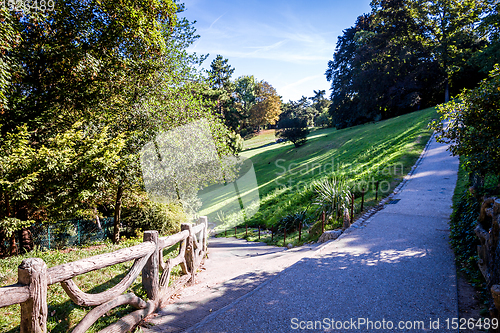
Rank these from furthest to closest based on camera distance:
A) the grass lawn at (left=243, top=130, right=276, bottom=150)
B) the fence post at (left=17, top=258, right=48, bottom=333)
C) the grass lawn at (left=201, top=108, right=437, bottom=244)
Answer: the grass lawn at (left=243, top=130, right=276, bottom=150), the grass lawn at (left=201, top=108, right=437, bottom=244), the fence post at (left=17, top=258, right=48, bottom=333)

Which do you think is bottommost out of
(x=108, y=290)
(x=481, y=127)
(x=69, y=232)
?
(x=69, y=232)

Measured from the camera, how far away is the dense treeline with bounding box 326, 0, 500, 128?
96.1 ft

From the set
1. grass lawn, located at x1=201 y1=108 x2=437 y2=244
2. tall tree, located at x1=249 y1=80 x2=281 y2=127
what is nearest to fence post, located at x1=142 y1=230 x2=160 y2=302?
grass lawn, located at x1=201 y1=108 x2=437 y2=244

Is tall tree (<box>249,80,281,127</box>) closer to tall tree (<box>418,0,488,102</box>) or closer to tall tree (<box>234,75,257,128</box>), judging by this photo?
tall tree (<box>234,75,257,128</box>)

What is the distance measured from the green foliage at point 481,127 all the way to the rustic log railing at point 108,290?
562cm

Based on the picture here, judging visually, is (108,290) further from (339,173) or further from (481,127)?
(339,173)

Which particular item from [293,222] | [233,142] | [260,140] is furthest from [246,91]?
[293,222]

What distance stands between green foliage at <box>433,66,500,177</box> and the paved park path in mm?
2065

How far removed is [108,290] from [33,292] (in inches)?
35.0

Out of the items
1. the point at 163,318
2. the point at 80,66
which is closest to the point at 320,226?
the point at 163,318

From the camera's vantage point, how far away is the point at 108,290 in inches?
119

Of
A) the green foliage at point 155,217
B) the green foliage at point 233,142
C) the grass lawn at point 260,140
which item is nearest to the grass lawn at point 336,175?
the green foliage at point 233,142

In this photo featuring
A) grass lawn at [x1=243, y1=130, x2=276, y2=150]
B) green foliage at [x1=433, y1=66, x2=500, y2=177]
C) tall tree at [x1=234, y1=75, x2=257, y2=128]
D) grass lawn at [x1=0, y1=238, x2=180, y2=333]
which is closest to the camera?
grass lawn at [x1=0, y1=238, x2=180, y2=333]

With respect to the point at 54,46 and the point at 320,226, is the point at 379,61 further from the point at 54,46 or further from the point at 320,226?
the point at 54,46
